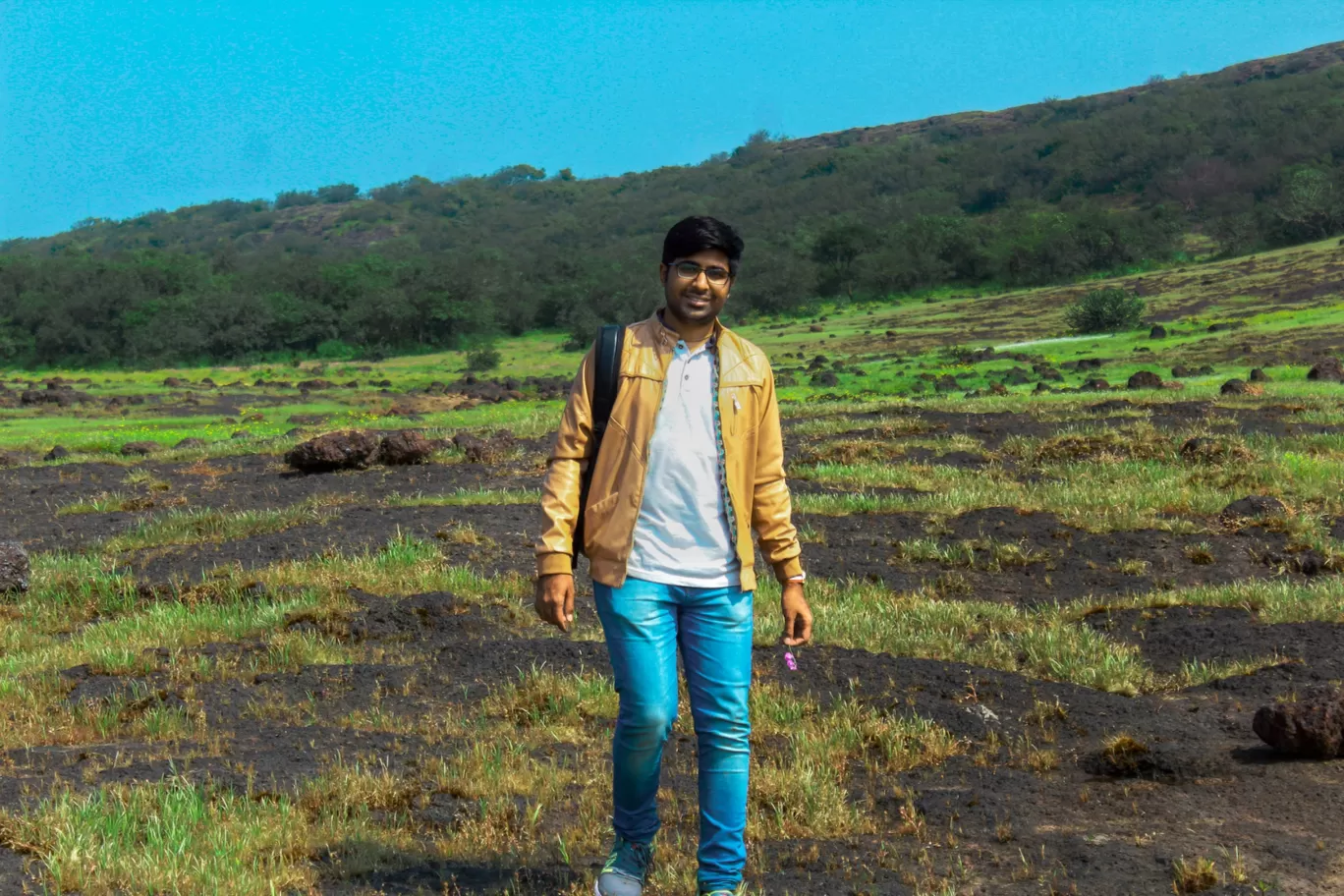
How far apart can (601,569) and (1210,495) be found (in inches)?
355

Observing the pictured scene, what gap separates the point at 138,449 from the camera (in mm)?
20938

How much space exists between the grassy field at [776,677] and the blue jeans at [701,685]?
19.8 inches

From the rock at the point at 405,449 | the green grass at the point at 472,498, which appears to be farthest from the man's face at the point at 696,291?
the rock at the point at 405,449

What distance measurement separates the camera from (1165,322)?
40438 mm

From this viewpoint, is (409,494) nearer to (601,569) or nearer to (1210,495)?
(1210,495)

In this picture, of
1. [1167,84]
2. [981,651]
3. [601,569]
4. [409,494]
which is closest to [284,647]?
[981,651]

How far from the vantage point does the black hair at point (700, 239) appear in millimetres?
4098

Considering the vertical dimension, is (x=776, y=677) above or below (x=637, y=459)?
below

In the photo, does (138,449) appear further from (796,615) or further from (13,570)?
(796,615)

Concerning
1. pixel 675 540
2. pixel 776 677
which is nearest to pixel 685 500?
pixel 675 540

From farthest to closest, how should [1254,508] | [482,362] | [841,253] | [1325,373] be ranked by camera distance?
[841,253] < [482,362] < [1325,373] < [1254,508]

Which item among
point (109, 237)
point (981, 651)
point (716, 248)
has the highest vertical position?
point (109, 237)

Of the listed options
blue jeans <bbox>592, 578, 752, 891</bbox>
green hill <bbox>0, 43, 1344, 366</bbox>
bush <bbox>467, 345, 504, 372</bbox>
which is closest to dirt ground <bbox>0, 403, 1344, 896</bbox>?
→ blue jeans <bbox>592, 578, 752, 891</bbox>

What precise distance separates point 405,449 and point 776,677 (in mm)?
9316
